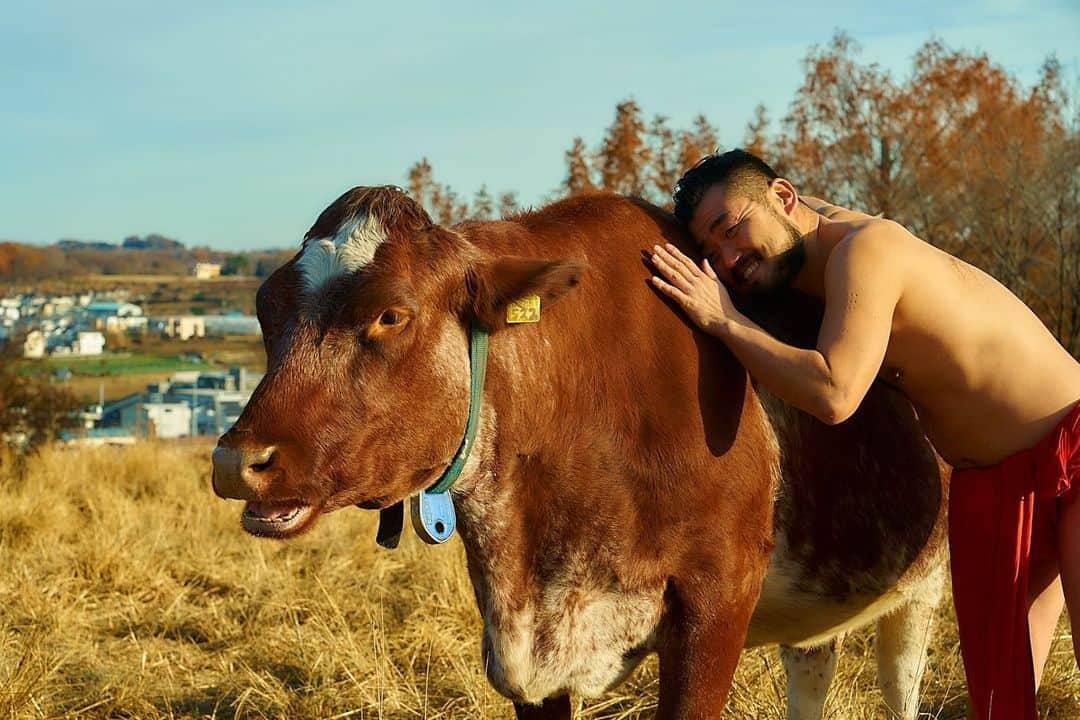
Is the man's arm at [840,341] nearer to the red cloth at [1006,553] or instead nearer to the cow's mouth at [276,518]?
the red cloth at [1006,553]

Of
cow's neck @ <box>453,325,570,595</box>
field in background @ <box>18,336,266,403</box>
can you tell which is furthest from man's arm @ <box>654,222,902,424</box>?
field in background @ <box>18,336,266,403</box>

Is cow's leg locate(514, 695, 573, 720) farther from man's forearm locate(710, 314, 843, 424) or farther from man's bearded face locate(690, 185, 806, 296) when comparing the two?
man's bearded face locate(690, 185, 806, 296)

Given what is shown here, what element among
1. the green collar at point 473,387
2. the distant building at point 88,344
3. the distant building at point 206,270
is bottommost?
the distant building at point 88,344

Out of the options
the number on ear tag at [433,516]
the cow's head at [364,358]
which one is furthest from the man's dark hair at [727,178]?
the number on ear tag at [433,516]

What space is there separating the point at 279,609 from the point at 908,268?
4.32 m

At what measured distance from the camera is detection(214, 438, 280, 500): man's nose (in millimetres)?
2904

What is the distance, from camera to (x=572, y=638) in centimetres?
352

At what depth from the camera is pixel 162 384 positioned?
28.4 meters

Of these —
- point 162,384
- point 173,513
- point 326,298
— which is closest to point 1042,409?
point 326,298

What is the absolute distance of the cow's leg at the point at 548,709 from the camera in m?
3.89

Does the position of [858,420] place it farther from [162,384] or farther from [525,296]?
[162,384]

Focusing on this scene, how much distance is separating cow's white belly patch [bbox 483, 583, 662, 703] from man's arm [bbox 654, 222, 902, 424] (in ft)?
2.30

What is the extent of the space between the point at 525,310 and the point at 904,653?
94.8 inches

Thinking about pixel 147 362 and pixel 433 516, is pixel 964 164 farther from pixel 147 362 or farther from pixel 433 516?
pixel 147 362
